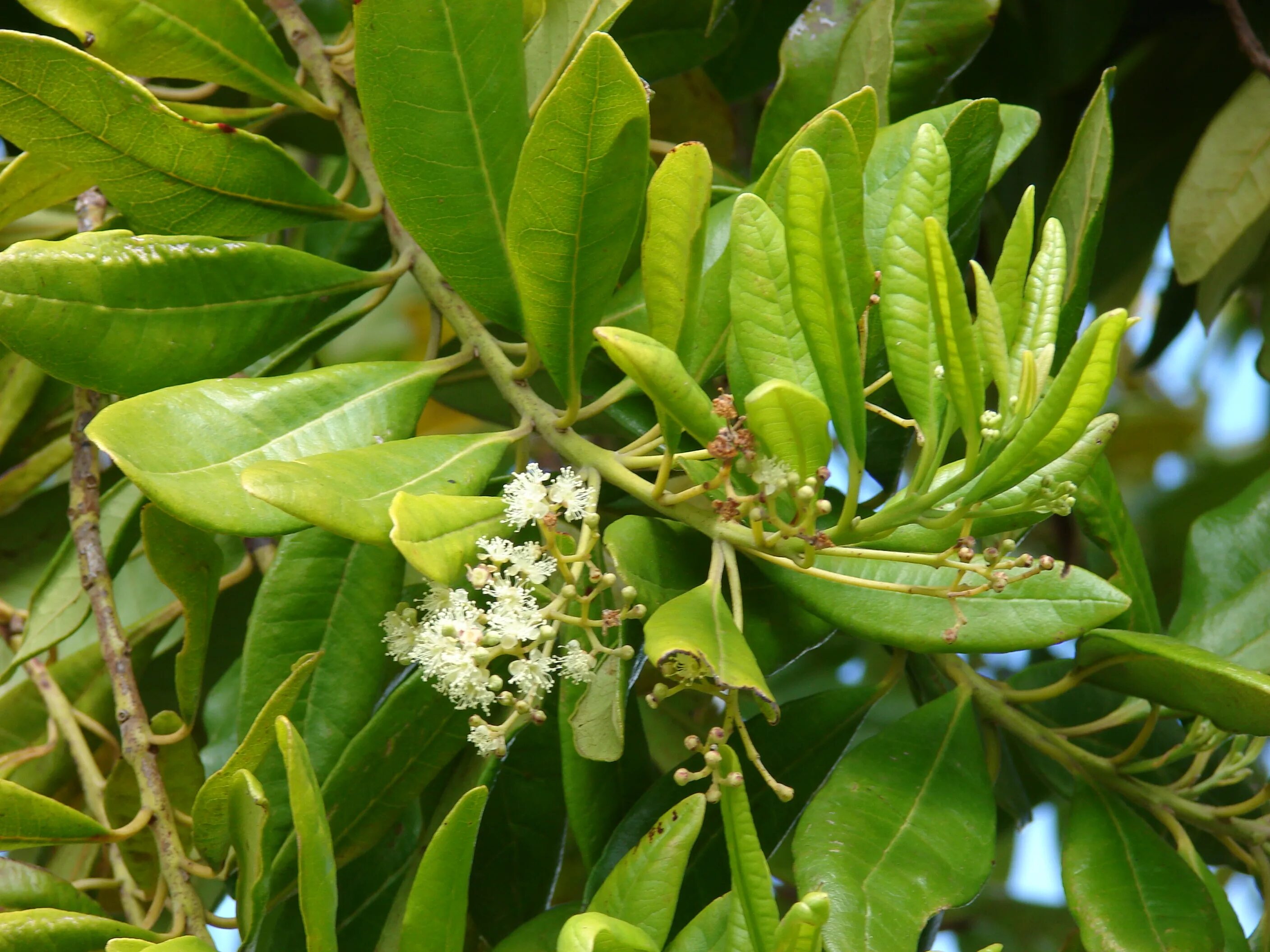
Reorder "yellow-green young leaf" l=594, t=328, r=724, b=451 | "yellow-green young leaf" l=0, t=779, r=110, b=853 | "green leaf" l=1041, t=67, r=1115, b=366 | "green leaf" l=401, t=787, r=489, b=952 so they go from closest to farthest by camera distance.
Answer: "yellow-green young leaf" l=594, t=328, r=724, b=451
"green leaf" l=401, t=787, r=489, b=952
"yellow-green young leaf" l=0, t=779, r=110, b=853
"green leaf" l=1041, t=67, r=1115, b=366

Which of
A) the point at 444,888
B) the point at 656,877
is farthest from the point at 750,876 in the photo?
the point at 444,888

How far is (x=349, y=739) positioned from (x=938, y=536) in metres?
0.54

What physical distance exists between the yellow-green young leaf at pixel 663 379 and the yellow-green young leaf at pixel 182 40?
555 mm

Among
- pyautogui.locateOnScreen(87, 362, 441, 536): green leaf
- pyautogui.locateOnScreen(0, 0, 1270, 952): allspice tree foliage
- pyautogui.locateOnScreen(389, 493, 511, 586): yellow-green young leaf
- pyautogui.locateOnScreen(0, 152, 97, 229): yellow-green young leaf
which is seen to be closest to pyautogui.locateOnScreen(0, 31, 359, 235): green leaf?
pyautogui.locateOnScreen(0, 0, 1270, 952): allspice tree foliage

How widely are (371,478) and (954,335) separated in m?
0.40

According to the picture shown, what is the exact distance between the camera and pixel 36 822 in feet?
3.07

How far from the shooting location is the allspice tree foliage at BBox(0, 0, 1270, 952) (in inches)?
30.6

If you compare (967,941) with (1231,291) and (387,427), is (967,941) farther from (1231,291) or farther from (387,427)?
(387,427)

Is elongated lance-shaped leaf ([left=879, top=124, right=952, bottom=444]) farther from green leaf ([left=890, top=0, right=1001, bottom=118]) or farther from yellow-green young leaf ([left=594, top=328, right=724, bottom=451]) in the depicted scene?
green leaf ([left=890, top=0, right=1001, bottom=118])

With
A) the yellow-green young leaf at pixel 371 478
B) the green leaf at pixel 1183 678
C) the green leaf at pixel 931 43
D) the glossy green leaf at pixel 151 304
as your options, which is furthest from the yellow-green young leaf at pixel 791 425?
the green leaf at pixel 931 43

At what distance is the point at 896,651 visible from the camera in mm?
1164

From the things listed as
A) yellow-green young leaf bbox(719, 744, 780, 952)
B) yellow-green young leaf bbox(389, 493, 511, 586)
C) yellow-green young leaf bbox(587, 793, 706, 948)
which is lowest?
yellow-green young leaf bbox(587, 793, 706, 948)

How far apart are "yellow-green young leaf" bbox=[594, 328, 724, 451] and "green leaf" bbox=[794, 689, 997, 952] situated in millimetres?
362

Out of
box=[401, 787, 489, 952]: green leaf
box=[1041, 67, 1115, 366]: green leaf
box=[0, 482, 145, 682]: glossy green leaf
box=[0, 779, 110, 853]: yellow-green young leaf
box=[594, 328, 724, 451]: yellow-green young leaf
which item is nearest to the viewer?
box=[594, 328, 724, 451]: yellow-green young leaf
